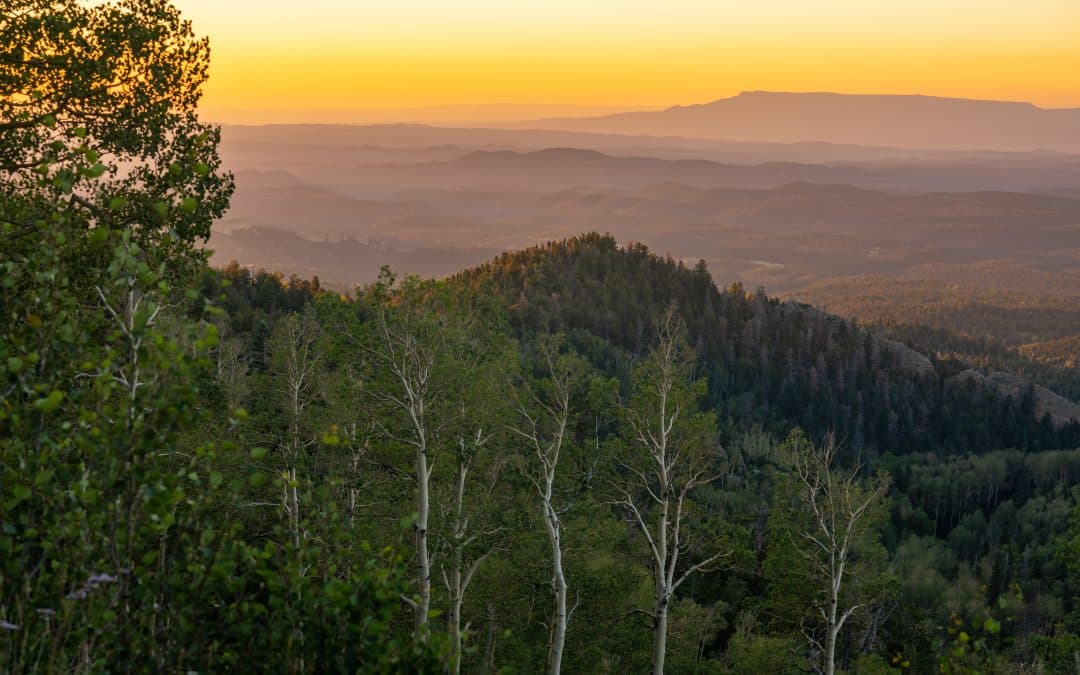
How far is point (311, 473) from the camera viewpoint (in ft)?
76.3

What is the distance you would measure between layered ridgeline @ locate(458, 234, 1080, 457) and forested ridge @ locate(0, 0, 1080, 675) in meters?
100

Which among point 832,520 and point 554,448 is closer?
point 554,448

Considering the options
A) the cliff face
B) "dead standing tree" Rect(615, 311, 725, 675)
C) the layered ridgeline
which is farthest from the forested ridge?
the cliff face

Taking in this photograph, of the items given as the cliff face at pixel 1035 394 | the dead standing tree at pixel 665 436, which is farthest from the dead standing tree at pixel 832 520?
the cliff face at pixel 1035 394

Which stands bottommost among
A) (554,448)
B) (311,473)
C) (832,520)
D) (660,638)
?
(660,638)

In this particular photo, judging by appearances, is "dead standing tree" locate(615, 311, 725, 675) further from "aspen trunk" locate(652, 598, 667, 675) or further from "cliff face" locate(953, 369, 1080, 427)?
"cliff face" locate(953, 369, 1080, 427)

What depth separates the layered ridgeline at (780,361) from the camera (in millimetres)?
155750

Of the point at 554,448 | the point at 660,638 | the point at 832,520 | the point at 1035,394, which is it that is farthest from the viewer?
the point at 1035,394

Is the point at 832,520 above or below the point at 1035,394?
above

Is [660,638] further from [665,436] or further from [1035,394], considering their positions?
[1035,394]

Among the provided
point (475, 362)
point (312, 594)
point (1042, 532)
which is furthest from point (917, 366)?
point (312, 594)

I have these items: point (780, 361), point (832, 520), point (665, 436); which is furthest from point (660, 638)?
point (780, 361)

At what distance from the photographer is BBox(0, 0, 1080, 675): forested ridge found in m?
6.09

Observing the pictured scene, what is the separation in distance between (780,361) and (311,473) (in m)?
165
